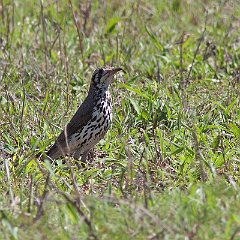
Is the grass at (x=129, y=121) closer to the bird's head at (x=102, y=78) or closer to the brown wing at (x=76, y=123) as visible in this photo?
the brown wing at (x=76, y=123)

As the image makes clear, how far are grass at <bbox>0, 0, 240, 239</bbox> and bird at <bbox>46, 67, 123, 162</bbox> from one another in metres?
0.17

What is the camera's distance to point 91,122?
766 cm

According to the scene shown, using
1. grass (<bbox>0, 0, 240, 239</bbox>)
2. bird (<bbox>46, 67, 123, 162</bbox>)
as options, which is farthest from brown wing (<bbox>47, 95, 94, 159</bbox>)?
grass (<bbox>0, 0, 240, 239</bbox>)

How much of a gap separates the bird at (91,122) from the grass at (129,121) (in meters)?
0.17

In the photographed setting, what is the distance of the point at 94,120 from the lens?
7.65 meters

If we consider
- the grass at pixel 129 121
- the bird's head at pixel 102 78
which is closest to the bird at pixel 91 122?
the bird's head at pixel 102 78

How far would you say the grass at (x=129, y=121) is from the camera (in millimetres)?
5449

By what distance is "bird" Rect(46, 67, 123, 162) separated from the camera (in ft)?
25.0

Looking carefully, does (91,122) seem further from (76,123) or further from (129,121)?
(129,121)

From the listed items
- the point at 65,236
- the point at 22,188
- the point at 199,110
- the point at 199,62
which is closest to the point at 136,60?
the point at 199,62

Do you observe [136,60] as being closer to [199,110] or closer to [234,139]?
[199,110]

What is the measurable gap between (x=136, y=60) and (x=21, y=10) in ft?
7.16

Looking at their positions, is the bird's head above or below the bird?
above

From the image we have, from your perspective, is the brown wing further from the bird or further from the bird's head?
the bird's head
